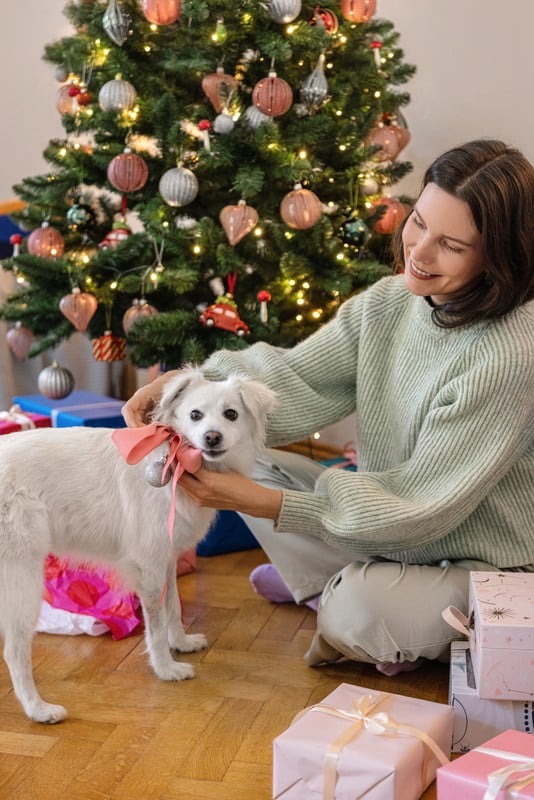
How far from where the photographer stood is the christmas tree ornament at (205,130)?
7.84ft

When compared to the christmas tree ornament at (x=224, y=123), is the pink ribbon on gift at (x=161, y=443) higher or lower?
lower

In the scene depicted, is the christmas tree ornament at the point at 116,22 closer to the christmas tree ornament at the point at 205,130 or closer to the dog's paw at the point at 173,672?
the christmas tree ornament at the point at 205,130

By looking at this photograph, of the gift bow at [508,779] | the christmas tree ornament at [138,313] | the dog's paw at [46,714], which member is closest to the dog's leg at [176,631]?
the dog's paw at [46,714]

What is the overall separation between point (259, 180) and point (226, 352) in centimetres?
62

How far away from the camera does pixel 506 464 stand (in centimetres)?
172

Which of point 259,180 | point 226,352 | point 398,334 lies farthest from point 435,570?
point 259,180

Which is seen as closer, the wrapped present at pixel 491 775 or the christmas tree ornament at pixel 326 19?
the wrapped present at pixel 491 775

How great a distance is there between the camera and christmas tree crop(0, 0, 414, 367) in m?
2.41

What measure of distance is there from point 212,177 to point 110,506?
46.2 inches

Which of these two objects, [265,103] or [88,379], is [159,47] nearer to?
[265,103]

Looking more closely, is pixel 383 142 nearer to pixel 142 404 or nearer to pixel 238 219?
pixel 238 219

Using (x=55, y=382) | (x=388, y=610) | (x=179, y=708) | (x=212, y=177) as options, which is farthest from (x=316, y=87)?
(x=179, y=708)

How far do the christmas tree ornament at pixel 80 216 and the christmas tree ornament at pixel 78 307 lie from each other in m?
0.25

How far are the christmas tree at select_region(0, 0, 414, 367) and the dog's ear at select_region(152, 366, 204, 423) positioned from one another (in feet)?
2.22
